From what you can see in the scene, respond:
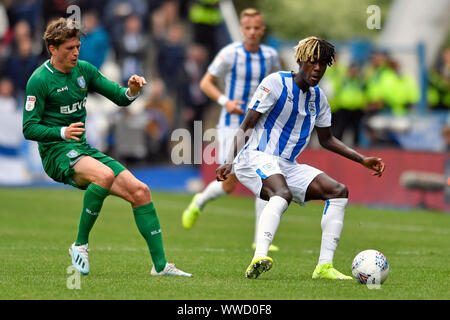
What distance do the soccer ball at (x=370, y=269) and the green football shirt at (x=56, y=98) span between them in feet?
7.72

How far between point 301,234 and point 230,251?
8.33ft

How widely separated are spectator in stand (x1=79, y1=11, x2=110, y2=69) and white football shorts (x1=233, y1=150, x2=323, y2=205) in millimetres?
14649

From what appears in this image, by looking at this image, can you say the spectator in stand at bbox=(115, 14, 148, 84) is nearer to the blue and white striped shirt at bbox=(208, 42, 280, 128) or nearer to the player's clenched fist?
the blue and white striped shirt at bbox=(208, 42, 280, 128)

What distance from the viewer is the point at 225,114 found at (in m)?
11.0

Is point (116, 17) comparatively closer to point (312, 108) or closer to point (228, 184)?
point (228, 184)

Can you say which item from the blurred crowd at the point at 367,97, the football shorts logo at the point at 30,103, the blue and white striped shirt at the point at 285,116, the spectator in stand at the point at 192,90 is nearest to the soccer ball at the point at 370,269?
the blue and white striped shirt at the point at 285,116

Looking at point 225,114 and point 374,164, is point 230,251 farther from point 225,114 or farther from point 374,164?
point 374,164

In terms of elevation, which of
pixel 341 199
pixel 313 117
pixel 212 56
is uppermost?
pixel 212 56

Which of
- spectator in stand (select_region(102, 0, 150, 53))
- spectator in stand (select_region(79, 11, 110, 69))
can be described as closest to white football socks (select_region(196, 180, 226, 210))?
spectator in stand (select_region(79, 11, 110, 69))

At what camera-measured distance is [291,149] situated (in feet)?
25.6

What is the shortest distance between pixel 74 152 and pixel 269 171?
160 centimetres

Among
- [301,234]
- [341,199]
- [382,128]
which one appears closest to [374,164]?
Result: [341,199]

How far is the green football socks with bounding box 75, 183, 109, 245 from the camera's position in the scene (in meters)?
7.50

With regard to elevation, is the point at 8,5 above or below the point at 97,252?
above
